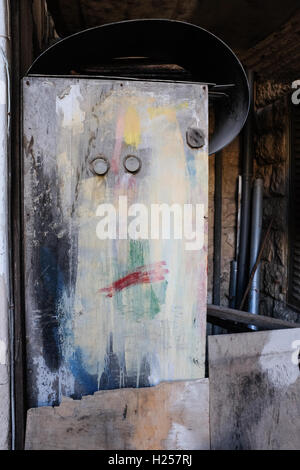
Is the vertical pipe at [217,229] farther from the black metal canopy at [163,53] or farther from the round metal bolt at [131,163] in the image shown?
the round metal bolt at [131,163]

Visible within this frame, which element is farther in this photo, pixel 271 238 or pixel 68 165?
pixel 271 238

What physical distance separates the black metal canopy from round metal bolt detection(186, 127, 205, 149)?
235 millimetres

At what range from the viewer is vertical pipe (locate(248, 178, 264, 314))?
359cm

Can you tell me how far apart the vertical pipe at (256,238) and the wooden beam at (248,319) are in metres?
1.30

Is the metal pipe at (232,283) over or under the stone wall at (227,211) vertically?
under

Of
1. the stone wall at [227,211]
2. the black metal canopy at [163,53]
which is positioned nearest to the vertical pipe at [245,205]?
the stone wall at [227,211]

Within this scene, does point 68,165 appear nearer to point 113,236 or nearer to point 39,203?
point 39,203

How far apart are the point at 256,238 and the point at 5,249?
275 cm

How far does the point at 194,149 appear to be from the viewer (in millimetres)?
1580

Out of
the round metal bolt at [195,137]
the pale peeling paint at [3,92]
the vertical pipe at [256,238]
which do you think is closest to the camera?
the pale peeling paint at [3,92]

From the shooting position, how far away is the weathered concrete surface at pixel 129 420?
58.6 inches

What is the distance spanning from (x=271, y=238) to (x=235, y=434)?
2245 mm

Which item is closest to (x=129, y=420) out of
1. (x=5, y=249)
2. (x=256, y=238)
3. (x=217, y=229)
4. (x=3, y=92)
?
(x=5, y=249)
